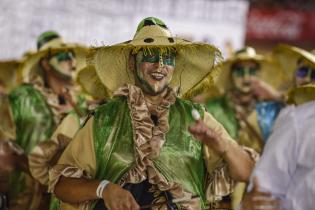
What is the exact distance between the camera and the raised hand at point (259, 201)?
352cm

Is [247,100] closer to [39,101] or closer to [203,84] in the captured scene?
[39,101]

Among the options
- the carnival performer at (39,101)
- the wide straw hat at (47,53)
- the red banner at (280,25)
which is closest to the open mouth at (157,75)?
the carnival performer at (39,101)

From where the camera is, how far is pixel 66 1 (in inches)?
430

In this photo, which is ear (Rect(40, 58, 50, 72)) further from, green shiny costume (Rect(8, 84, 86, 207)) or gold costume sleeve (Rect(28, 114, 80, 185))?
gold costume sleeve (Rect(28, 114, 80, 185))

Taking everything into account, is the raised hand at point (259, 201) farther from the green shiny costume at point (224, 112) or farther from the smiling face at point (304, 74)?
the green shiny costume at point (224, 112)

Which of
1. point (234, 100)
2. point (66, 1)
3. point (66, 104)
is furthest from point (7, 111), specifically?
point (66, 1)

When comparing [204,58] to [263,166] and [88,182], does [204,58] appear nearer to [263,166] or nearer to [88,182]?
[88,182]

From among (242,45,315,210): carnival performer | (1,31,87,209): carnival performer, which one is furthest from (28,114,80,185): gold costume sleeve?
(242,45,315,210): carnival performer

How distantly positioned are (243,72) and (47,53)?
8.21 feet

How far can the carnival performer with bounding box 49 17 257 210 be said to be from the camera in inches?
181

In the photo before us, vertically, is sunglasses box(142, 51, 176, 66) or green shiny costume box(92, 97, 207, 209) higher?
sunglasses box(142, 51, 176, 66)

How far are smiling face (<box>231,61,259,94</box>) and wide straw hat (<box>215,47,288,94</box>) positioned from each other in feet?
0.16

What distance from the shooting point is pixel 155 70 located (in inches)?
189

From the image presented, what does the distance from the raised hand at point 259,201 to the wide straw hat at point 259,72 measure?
5874mm
